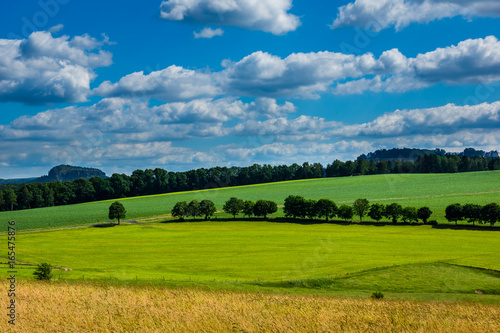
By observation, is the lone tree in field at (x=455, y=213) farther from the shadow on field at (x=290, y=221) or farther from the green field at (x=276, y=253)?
the shadow on field at (x=290, y=221)

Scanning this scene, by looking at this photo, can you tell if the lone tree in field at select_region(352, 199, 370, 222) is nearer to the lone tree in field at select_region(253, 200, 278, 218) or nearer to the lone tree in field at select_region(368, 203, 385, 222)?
the lone tree in field at select_region(368, 203, 385, 222)

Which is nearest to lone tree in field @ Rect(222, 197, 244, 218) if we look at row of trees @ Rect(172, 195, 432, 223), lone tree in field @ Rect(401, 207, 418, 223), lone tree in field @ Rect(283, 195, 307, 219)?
row of trees @ Rect(172, 195, 432, 223)

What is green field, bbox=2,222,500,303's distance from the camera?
3247 cm

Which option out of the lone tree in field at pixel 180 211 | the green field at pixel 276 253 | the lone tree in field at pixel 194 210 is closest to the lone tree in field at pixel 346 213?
the green field at pixel 276 253

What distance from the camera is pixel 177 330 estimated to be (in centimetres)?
989

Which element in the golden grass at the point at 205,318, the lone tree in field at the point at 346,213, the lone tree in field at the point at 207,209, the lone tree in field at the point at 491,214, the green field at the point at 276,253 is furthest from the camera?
the lone tree in field at the point at 207,209

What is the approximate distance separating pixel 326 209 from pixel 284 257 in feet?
150

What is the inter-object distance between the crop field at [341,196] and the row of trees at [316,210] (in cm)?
625

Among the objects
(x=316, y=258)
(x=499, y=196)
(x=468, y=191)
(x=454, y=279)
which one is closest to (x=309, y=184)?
(x=468, y=191)

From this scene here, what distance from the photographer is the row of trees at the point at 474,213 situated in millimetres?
80562

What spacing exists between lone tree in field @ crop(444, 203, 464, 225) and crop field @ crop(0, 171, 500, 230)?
3.10 metres

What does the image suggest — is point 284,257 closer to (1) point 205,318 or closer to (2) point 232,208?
(1) point 205,318

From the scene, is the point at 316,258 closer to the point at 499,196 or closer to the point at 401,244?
the point at 401,244

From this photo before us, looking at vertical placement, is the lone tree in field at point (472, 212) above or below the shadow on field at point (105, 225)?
above
